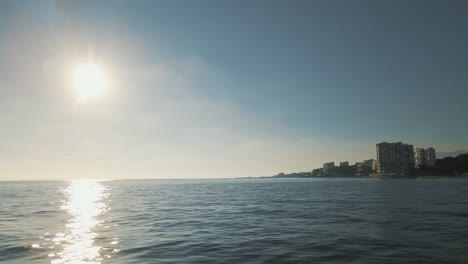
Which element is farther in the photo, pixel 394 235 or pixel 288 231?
pixel 288 231

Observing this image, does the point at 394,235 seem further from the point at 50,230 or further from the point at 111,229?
the point at 50,230

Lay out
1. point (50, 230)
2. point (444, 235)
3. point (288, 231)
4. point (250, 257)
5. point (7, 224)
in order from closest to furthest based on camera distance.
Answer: point (250, 257) < point (444, 235) < point (288, 231) < point (50, 230) < point (7, 224)

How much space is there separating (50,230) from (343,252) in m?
26.0

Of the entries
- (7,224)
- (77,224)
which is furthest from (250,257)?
(7,224)

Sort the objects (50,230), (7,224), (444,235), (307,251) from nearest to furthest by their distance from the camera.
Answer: (307,251), (444,235), (50,230), (7,224)

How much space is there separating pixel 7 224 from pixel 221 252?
2683 cm

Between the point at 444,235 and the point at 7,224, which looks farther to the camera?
the point at 7,224

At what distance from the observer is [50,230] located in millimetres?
29891

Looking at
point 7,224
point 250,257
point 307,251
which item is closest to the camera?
point 250,257

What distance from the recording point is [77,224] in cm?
3444

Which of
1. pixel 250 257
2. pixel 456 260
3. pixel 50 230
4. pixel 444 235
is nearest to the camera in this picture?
pixel 456 260

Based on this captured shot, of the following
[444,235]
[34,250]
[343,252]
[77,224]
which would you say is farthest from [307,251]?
[77,224]

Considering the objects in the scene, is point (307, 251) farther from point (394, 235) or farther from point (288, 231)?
point (394, 235)

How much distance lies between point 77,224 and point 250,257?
2405cm
